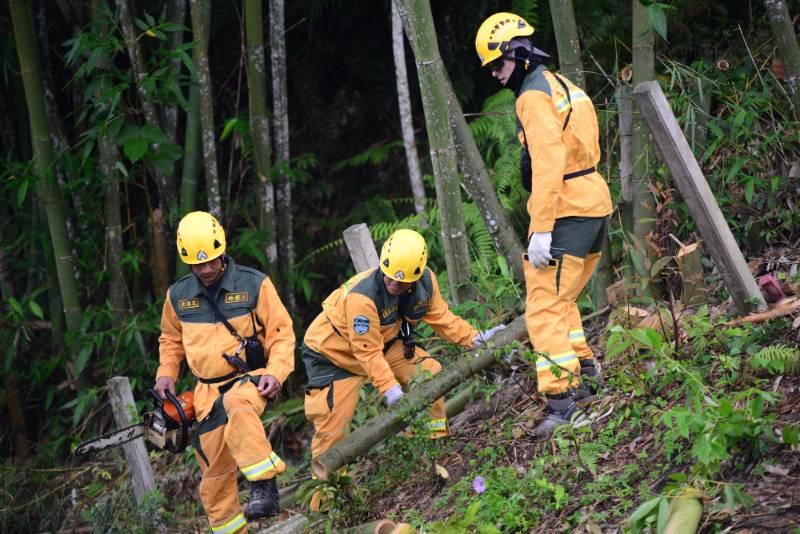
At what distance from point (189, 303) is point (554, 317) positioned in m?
2.02

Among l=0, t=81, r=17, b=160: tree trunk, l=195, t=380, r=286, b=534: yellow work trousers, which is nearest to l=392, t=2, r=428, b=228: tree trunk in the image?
l=195, t=380, r=286, b=534: yellow work trousers

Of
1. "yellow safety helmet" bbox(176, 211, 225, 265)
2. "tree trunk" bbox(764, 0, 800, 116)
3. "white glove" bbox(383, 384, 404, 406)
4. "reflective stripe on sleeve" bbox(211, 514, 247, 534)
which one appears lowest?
"reflective stripe on sleeve" bbox(211, 514, 247, 534)

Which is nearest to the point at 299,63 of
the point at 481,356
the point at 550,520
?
the point at 481,356

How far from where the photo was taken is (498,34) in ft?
15.2

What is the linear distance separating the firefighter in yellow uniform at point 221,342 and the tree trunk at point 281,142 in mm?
2270

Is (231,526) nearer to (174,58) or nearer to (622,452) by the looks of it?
(622,452)

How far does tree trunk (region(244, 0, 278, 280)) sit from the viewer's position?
7004 mm

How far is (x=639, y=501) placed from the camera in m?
3.71

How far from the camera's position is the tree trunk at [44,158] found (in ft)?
22.7

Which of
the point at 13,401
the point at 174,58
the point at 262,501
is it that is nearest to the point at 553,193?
the point at 262,501

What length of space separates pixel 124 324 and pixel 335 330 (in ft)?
9.01

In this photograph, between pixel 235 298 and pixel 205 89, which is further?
pixel 205 89

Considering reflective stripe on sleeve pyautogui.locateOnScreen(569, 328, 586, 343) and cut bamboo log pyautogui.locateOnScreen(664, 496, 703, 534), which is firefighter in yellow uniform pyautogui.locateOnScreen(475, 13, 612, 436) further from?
cut bamboo log pyautogui.locateOnScreen(664, 496, 703, 534)

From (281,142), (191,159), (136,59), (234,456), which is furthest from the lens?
(281,142)
